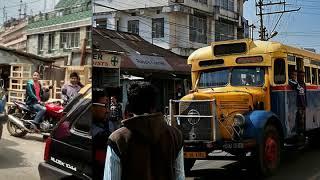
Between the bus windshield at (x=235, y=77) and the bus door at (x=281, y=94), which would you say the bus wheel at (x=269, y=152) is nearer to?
the bus door at (x=281, y=94)

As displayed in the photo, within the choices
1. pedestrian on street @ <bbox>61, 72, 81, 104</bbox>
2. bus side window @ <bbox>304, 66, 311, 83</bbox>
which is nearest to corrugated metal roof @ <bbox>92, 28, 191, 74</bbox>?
pedestrian on street @ <bbox>61, 72, 81, 104</bbox>

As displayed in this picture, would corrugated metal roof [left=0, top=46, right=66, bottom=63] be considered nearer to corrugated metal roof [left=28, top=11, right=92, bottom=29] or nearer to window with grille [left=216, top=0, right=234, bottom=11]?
corrugated metal roof [left=28, top=11, right=92, bottom=29]

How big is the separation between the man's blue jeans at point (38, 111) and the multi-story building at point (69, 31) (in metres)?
2.45

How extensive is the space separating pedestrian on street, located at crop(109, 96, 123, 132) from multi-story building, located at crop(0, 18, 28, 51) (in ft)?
4.38

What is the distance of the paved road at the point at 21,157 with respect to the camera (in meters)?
6.89

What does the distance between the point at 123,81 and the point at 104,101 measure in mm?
296

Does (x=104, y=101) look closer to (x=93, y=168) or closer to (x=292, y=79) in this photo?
(x=93, y=168)

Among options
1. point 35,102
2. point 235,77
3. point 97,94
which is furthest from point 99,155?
point 235,77

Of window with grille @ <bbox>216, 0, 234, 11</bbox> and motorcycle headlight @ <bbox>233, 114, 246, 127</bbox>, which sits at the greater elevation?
window with grille @ <bbox>216, 0, 234, 11</bbox>

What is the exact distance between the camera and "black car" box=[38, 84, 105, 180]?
4.14 meters

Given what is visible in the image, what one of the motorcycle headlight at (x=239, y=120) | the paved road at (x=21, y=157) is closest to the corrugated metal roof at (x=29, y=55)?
the paved road at (x=21, y=157)

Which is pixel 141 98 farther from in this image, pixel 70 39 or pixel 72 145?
pixel 72 145

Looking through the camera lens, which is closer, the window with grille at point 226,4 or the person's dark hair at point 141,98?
the person's dark hair at point 141,98

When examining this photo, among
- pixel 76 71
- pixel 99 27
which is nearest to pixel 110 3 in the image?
pixel 99 27
